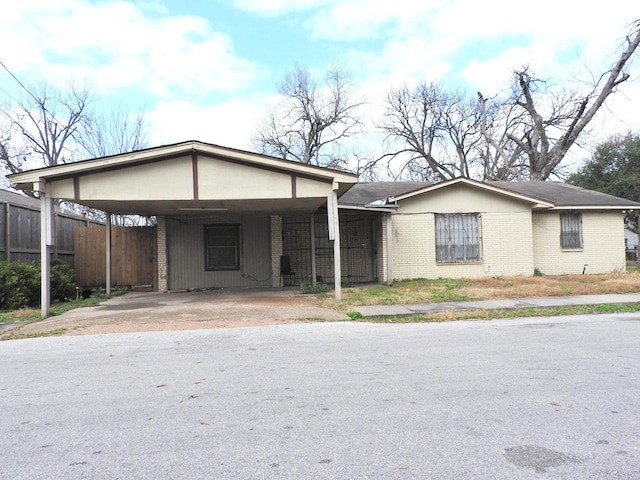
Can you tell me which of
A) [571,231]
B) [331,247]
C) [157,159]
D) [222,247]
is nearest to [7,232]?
[157,159]

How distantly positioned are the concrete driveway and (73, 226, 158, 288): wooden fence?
108 inches

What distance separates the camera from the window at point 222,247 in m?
17.1

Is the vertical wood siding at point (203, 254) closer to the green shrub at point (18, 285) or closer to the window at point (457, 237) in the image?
the green shrub at point (18, 285)

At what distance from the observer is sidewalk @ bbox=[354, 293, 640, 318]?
1027cm

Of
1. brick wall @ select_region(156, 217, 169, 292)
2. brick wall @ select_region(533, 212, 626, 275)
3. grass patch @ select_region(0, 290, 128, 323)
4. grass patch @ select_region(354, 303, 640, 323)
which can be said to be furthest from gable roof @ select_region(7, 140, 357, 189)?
brick wall @ select_region(533, 212, 626, 275)

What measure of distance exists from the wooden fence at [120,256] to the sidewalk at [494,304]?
369 inches

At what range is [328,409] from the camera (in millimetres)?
4262

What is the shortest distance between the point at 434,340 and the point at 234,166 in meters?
6.58

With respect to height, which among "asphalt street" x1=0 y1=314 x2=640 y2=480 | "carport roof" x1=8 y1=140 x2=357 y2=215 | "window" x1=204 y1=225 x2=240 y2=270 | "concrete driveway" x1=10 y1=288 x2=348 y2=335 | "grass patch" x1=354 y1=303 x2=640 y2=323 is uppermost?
"carport roof" x1=8 y1=140 x2=357 y2=215

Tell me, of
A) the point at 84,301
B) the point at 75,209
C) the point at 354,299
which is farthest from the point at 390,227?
the point at 75,209

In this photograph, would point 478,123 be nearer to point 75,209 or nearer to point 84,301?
point 75,209

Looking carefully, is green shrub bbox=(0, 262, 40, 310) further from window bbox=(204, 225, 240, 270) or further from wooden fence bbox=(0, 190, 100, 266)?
window bbox=(204, 225, 240, 270)

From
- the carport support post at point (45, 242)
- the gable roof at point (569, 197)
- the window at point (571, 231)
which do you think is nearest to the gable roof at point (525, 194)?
the gable roof at point (569, 197)

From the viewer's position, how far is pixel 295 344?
23.8 ft
